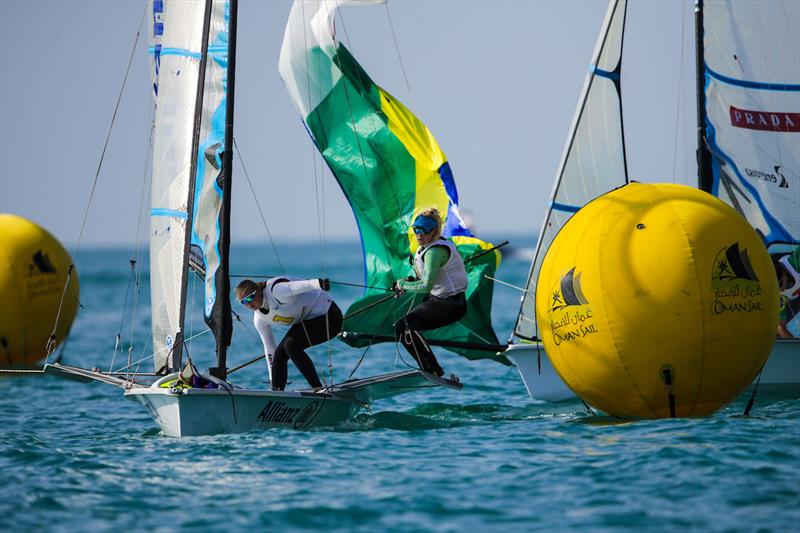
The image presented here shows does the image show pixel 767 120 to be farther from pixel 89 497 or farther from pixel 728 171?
pixel 89 497

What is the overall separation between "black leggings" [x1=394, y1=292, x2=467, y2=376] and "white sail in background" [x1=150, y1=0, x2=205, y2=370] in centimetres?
208

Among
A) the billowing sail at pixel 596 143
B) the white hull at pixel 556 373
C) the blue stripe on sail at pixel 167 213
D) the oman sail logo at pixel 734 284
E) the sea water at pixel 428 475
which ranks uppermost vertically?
the billowing sail at pixel 596 143

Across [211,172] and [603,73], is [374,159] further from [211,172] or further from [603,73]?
[603,73]

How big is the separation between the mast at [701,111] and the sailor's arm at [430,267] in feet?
13.9

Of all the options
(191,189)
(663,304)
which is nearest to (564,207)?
(663,304)

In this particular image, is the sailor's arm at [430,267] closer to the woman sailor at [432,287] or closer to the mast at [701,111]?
the woman sailor at [432,287]

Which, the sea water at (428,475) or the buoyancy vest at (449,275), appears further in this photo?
the buoyancy vest at (449,275)

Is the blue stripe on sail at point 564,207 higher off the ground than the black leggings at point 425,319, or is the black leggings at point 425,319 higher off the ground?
the blue stripe on sail at point 564,207

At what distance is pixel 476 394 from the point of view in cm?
1391

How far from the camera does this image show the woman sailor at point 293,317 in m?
10.3

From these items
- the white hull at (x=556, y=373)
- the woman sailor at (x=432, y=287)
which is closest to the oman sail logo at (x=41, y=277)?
the white hull at (x=556, y=373)

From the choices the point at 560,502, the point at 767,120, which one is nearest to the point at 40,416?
the point at 560,502

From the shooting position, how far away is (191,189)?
1050cm

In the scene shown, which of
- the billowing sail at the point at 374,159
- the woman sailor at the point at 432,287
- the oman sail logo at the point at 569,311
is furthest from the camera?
the billowing sail at the point at 374,159
